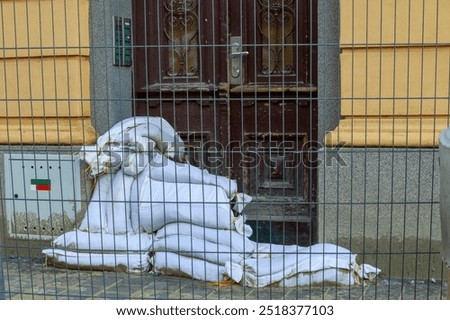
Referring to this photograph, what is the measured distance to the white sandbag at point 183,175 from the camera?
6.28 meters

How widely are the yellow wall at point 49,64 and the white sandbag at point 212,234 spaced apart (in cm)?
103

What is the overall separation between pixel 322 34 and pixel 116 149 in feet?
6.05

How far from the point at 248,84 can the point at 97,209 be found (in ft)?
5.34

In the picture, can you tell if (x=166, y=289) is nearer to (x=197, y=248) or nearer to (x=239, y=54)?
(x=197, y=248)

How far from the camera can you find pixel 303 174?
6.61 meters

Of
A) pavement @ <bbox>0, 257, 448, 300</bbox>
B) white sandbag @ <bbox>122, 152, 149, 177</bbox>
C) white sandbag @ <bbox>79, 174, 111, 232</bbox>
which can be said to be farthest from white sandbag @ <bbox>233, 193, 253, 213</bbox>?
white sandbag @ <bbox>79, 174, 111, 232</bbox>

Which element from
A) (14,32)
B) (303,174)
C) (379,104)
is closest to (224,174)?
(303,174)

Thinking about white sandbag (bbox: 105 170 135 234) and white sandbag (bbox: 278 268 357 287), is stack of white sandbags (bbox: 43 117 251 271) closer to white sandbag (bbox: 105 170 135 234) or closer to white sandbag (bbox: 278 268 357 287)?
white sandbag (bbox: 105 170 135 234)

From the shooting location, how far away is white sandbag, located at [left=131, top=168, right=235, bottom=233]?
243 inches

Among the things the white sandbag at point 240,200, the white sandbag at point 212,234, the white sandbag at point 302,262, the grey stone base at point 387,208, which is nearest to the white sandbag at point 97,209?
the white sandbag at point 212,234

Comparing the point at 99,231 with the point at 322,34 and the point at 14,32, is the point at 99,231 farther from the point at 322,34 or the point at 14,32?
the point at 322,34

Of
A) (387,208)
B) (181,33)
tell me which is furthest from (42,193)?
(387,208)

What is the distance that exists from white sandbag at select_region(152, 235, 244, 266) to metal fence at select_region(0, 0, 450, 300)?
2 centimetres

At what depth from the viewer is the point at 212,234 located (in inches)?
243
